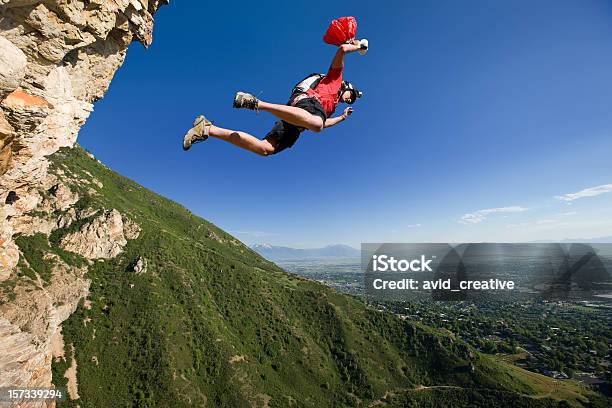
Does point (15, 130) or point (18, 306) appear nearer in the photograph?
point (15, 130)

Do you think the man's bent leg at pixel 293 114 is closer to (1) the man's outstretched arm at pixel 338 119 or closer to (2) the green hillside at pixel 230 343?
(1) the man's outstretched arm at pixel 338 119

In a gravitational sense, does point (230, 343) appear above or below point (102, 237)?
below

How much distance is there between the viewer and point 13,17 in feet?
20.8

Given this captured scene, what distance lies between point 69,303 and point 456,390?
105m

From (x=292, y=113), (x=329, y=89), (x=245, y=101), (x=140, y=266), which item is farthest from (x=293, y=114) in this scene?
(x=140, y=266)

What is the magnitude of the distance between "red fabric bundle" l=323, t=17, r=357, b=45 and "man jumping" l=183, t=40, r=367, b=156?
202 mm

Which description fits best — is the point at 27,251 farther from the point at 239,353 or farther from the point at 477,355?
the point at 477,355

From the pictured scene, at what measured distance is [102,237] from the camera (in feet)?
269

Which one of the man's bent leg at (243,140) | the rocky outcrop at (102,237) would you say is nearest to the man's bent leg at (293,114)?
the man's bent leg at (243,140)

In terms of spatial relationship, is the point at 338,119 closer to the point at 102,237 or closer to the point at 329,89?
the point at 329,89

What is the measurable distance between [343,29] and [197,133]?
371 cm

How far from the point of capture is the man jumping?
577 cm

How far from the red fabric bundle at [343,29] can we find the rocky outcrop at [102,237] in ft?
306

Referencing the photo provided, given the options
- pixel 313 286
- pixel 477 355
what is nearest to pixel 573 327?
pixel 477 355
